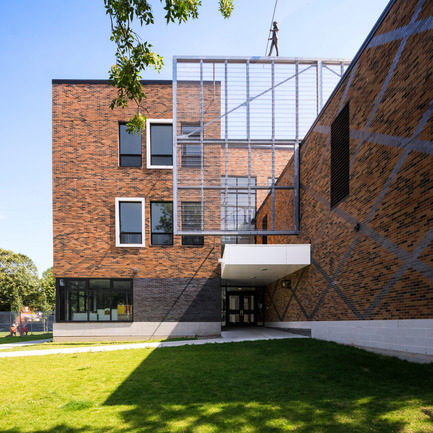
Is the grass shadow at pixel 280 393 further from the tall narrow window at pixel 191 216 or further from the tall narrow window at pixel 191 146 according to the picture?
the tall narrow window at pixel 191 146

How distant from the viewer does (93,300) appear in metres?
17.3

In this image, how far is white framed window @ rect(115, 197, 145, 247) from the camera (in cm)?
1759

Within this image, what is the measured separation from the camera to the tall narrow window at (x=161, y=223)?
697 inches

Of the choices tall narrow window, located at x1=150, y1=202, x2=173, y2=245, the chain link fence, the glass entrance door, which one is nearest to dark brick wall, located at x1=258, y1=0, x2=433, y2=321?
tall narrow window, located at x1=150, y1=202, x2=173, y2=245

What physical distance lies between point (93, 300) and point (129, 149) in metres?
7.73

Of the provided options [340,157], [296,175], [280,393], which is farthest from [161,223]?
[280,393]

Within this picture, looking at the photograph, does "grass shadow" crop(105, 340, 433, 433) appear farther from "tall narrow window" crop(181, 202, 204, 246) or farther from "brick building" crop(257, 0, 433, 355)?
"tall narrow window" crop(181, 202, 204, 246)

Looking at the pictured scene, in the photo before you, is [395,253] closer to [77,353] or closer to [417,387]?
[417,387]

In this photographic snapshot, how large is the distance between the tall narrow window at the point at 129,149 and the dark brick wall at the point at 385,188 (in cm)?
939

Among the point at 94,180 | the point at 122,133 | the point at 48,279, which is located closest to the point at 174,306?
the point at 94,180

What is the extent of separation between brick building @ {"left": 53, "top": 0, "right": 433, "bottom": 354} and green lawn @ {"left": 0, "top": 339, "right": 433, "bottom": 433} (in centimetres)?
151

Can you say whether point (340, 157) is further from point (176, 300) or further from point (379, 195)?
point (176, 300)

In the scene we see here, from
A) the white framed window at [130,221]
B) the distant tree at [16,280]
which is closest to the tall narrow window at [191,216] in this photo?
the white framed window at [130,221]

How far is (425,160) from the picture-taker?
6914mm
